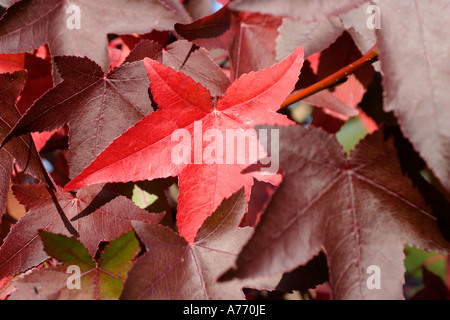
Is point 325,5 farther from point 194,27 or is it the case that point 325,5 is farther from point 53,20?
point 53,20

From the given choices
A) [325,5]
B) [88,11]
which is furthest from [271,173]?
[88,11]

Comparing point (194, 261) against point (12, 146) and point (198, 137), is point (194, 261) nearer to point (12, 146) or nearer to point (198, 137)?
point (198, 137)

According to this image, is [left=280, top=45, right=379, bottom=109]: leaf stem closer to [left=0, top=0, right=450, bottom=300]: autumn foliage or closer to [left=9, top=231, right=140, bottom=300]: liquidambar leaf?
[left=0, top=0, right=450, bottom=300]: autumn foliage

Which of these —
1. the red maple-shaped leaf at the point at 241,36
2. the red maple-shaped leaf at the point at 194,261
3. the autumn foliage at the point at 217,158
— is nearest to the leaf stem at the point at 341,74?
the autumn foliage at the point at 217,158

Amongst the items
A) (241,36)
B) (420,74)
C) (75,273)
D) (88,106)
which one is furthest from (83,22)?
(420,74)

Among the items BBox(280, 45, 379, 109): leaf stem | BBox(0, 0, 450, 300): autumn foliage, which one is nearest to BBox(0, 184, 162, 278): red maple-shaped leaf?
BBox(0, 0, 450, 300): autumn foliage

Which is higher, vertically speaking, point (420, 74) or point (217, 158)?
point (420, 74)
